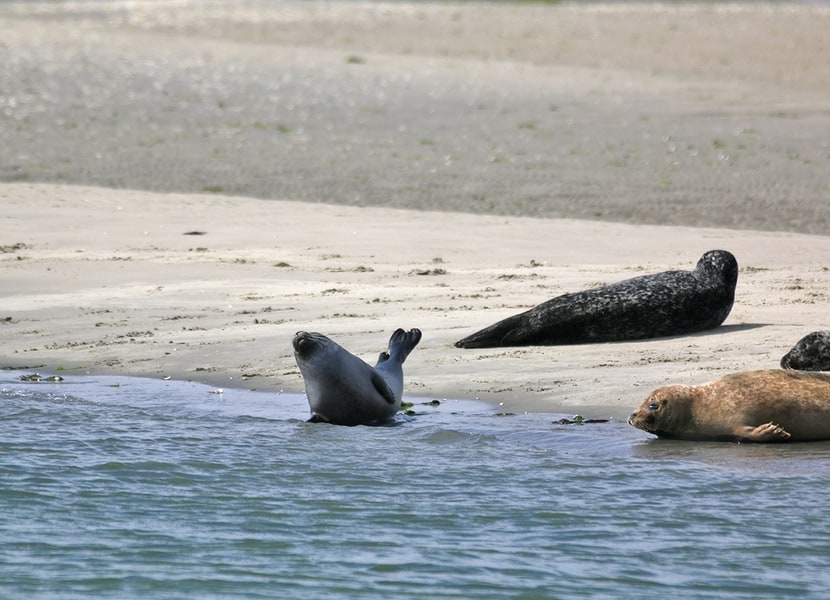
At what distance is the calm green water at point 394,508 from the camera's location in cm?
476

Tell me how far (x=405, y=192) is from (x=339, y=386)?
7306 mm

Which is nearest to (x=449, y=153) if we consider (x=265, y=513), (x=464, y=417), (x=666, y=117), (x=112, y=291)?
(x=666, y=117)

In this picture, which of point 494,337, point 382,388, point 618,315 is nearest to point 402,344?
point 382,388

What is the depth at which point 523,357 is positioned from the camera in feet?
25.2

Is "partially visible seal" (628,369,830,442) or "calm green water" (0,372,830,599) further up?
"partially visible seal" (628,369,830,442)

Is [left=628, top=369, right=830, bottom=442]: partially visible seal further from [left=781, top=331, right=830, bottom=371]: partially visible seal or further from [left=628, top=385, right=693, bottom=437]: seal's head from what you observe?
[left=781, top=331, right=830, bottom=371]: partially visible seal

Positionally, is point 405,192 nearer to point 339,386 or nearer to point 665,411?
point 339,386

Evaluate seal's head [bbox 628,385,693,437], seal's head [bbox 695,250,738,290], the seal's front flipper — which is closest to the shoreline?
seal's head [bbox 695,250,738,290]

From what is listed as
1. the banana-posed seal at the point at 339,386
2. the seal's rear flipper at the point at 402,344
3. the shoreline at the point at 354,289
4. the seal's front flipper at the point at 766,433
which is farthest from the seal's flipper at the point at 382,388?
the seal's front flipper at the point at 766,433

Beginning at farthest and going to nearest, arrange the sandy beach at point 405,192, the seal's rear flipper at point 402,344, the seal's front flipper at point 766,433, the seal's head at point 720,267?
the seal's head at point 720,267, the sandy beach at point 405,192, the seal's rear flipper at point 402,344, the seal's front flipper at point 766,433

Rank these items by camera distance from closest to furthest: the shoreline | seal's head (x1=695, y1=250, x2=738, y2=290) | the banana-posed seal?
the banana-posed seal, the shoreline, seal's head (x1=695, y1=250, x2=738, y2=290)

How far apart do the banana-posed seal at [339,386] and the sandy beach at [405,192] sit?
0.57 metres

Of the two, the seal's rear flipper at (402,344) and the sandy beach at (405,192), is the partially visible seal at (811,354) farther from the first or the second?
the seal's rear flipper at (402,344)

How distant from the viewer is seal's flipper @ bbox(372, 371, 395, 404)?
22.2ft
